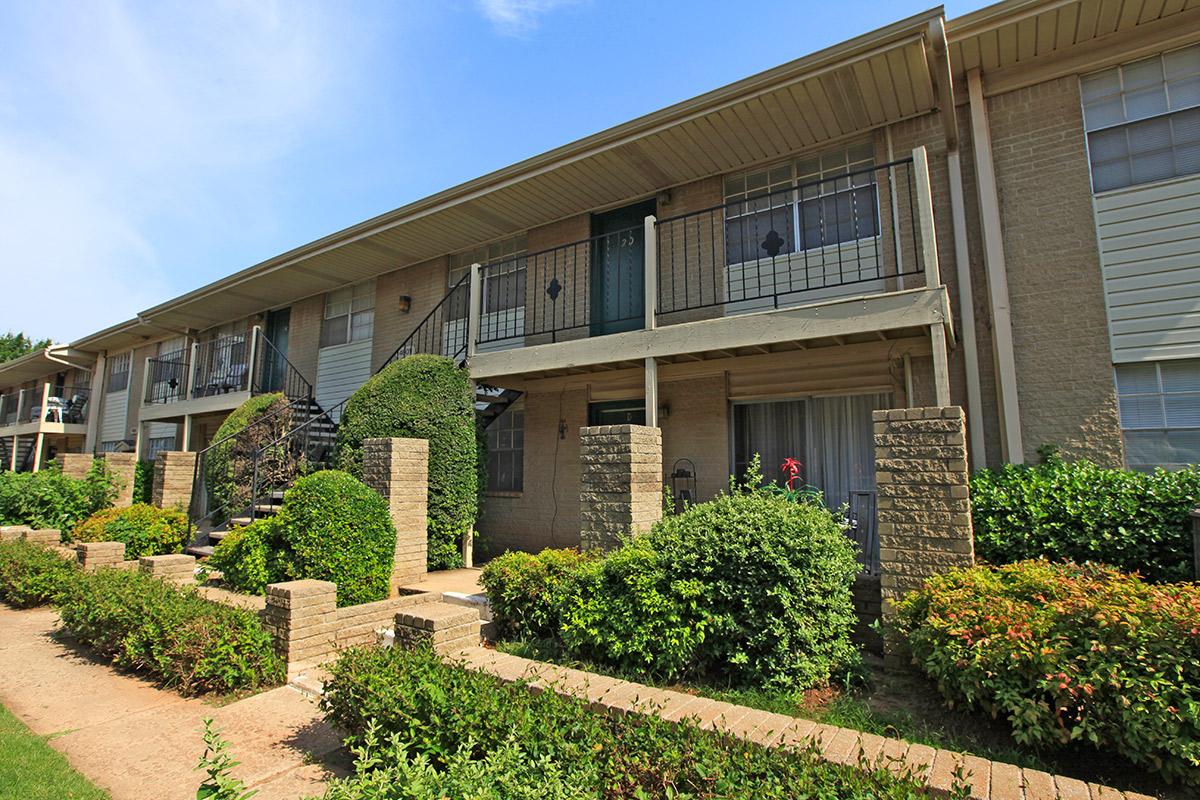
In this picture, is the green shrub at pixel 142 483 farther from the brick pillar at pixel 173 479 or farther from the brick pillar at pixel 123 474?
the brick pillar at pixel 173 479

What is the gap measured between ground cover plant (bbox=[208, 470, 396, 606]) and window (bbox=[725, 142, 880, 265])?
5630 mm

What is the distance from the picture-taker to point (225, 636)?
5.04 meters

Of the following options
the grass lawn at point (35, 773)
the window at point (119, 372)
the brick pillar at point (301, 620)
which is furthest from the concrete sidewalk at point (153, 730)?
the window at point (119, 372)

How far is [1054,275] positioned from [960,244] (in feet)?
3.24

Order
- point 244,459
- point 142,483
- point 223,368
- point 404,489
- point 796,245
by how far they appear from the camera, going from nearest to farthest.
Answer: point 404,489, point 796,245, point 244,459, point 142,483, point 223,368

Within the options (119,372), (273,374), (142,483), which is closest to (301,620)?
(142,483)

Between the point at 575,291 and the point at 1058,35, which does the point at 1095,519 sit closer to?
the point at 1058,35

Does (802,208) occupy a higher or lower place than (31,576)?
higher

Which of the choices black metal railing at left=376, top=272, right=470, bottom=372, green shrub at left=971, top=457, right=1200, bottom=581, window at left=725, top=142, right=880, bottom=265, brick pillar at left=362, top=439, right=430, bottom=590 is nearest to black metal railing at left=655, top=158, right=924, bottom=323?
window at left=725, top=142, right=880, bottom=265

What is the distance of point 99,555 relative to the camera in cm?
825

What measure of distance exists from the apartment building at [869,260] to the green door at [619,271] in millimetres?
36

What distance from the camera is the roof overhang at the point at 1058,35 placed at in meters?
6.30

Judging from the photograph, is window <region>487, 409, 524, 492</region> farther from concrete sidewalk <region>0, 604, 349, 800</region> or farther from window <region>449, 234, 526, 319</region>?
concrete sidewalk <region>0, 604, 349, 800</region>

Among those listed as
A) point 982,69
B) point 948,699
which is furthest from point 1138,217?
point 948,699
